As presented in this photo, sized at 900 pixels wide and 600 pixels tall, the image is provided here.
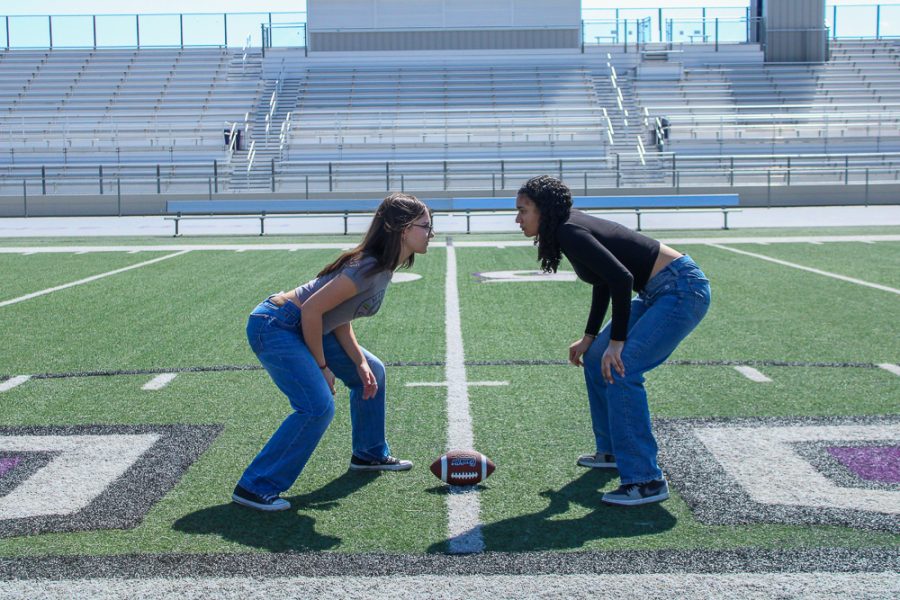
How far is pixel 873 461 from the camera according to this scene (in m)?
5.18

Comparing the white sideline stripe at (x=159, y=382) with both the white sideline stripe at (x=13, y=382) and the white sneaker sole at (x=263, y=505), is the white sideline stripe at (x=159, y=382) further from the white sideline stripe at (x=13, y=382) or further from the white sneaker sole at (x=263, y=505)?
the white sneaker sole at (x=263, y=505)

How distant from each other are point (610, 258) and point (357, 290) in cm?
104

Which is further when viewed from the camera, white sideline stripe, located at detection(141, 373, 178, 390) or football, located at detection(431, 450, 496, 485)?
white sideline stripe, located at detection(141, 373, 178, 390)

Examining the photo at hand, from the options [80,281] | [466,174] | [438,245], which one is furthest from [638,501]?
[466,174]

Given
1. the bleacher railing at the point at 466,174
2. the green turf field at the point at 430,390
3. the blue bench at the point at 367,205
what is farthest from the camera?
the bleacher railing at the point at 466,174

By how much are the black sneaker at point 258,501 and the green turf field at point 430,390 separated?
4cm

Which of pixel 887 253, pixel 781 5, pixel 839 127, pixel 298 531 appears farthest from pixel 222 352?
pixel 781 5

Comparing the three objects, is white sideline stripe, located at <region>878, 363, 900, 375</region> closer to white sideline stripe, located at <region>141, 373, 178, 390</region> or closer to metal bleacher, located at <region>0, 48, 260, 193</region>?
white sideline stripe, located at <region>141, 373, 178, 390</region>

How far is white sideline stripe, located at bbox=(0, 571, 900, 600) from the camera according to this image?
12.0 ft

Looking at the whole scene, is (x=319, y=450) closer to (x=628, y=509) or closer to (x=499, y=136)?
(x=628, y=509)

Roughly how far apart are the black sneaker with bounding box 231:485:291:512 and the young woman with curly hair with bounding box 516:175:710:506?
4.45 ft

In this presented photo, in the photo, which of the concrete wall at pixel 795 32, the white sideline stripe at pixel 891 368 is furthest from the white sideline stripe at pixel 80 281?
the concrete wall at pixel 795 32

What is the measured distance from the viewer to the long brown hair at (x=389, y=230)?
4.57 metres

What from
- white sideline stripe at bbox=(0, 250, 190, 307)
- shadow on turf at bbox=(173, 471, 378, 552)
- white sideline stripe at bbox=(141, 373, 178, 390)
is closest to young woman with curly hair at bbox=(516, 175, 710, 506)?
shadow on turf at bbox=(173, 471, 378, 552)
